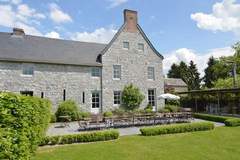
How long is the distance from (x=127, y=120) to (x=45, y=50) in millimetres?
11663

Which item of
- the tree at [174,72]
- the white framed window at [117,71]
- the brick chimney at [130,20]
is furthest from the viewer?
the tree at [174,72]

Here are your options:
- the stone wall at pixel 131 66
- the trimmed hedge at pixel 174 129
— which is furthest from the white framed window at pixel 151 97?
the trimmed hedge at pixel 174 129

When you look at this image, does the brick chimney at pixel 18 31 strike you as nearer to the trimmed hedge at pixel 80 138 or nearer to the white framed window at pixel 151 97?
the white framed window at pixel 151 97

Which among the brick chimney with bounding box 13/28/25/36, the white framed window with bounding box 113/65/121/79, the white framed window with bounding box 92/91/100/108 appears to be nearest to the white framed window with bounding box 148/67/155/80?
the white framed window with bounding box 113/65/121/79

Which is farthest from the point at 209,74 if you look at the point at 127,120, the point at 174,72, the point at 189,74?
the point at 127,120

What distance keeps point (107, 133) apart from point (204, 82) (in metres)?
56.4

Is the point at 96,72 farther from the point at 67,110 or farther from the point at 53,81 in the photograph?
the point at 67,110

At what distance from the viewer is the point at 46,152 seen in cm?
939

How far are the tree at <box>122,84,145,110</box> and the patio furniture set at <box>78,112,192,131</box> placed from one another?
5869 mm

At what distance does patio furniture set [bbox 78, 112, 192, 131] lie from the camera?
15.9 metres

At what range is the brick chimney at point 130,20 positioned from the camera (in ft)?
84.2

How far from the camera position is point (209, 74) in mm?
61562

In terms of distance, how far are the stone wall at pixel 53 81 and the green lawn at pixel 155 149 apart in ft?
37.2

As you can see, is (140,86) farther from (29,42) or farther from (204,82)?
(204,82)
